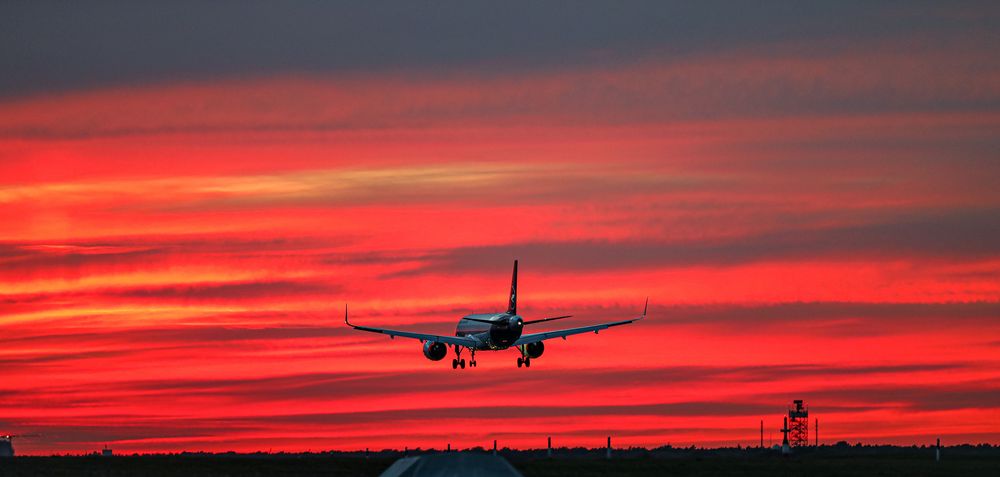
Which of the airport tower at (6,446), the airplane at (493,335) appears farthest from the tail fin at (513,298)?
the airport tower at (6,446)

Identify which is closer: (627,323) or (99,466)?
(99,466)

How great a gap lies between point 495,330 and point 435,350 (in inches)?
488

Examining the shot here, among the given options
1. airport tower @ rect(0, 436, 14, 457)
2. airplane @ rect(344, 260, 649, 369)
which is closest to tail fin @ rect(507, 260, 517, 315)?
airplane @ rect(344, 260, 649, 369)

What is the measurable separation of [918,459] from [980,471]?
22.4 m

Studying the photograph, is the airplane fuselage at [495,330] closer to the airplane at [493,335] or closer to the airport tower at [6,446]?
the airplane at [493,335]

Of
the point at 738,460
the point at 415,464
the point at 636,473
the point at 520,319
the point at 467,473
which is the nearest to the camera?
the point at 467,473

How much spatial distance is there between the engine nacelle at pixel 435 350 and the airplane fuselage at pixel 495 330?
5951mm

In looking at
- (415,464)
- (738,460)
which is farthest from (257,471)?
(738,460)

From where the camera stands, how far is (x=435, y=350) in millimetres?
172625

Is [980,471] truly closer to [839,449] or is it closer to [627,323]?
[839,449]

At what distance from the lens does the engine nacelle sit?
173 metres

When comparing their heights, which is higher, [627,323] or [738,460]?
[627,323]

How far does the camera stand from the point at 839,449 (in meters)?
143

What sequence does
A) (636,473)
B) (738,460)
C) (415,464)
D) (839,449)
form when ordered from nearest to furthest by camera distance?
(636,473)
(415,464)
(738,460)
(839,449)
